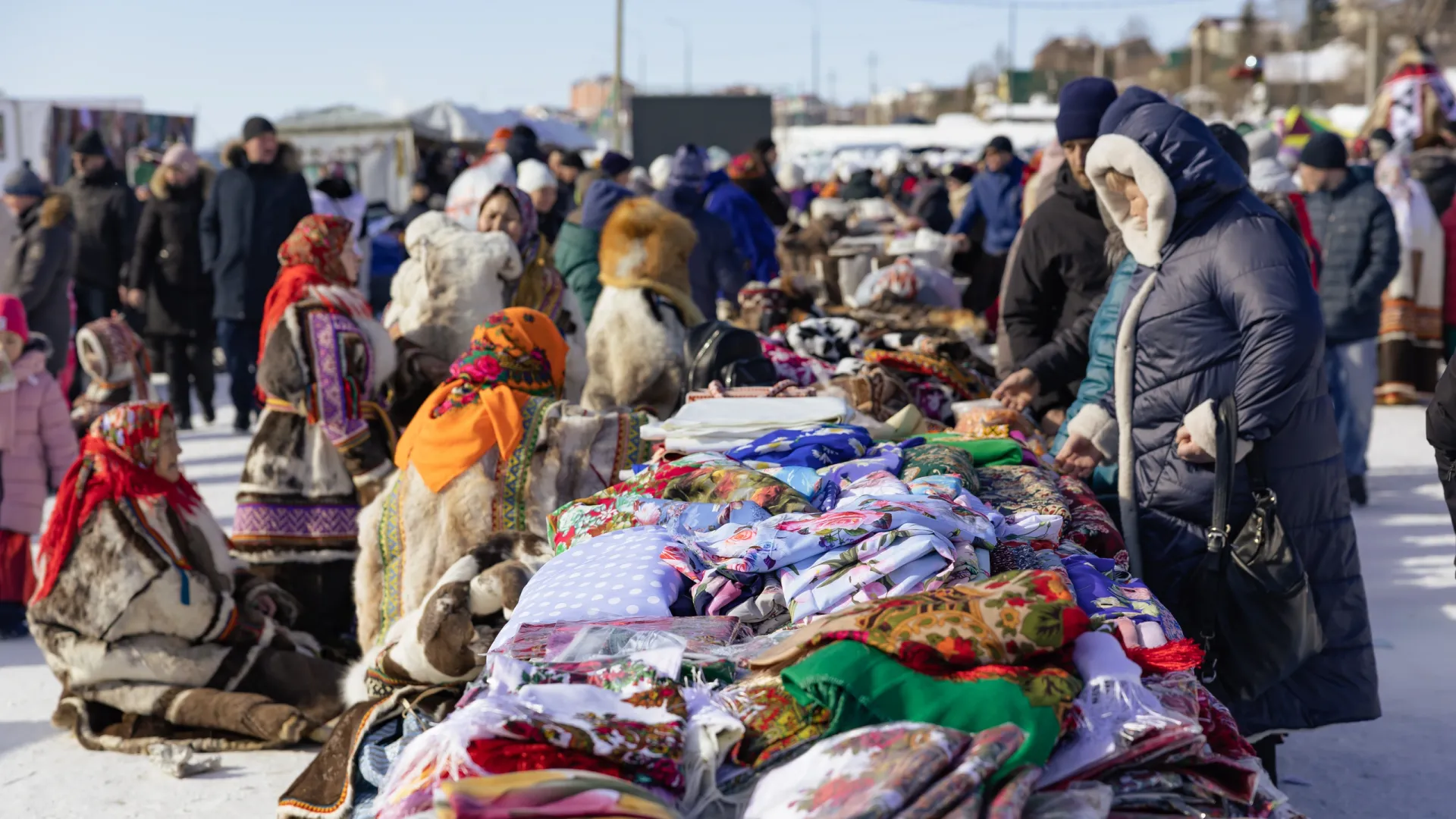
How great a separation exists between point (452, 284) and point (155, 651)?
168 cm

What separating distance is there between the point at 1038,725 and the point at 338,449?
370cm

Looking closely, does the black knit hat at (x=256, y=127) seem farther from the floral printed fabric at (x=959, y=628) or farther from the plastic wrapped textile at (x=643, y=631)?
the floral printed fabric at (x=959, y=628)

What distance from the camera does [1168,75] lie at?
54125 mm

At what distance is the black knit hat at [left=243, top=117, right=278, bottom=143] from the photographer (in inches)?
334

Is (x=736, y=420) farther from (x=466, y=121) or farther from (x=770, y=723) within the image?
(x=466, y=121)

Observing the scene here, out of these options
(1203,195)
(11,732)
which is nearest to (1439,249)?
(1203,195)

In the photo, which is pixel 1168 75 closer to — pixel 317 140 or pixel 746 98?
pixel 746 98

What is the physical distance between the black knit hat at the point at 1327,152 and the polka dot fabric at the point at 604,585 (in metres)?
6.43

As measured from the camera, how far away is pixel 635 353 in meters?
5.70

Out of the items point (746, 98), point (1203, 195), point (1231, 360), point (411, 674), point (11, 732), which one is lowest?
point (11, 732)

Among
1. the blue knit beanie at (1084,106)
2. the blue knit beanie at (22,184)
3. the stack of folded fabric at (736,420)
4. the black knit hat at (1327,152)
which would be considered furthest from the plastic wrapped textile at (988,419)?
the blue knit beanie at (22,184)

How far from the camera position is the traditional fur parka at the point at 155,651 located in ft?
13.7

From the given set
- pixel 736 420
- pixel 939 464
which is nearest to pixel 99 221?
pixel 736 420

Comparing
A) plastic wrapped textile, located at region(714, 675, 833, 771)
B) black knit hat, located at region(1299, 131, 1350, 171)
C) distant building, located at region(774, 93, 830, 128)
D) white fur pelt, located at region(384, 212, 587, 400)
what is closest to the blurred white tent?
black knit hat, located at region(1299, 131, 1350, 171)
